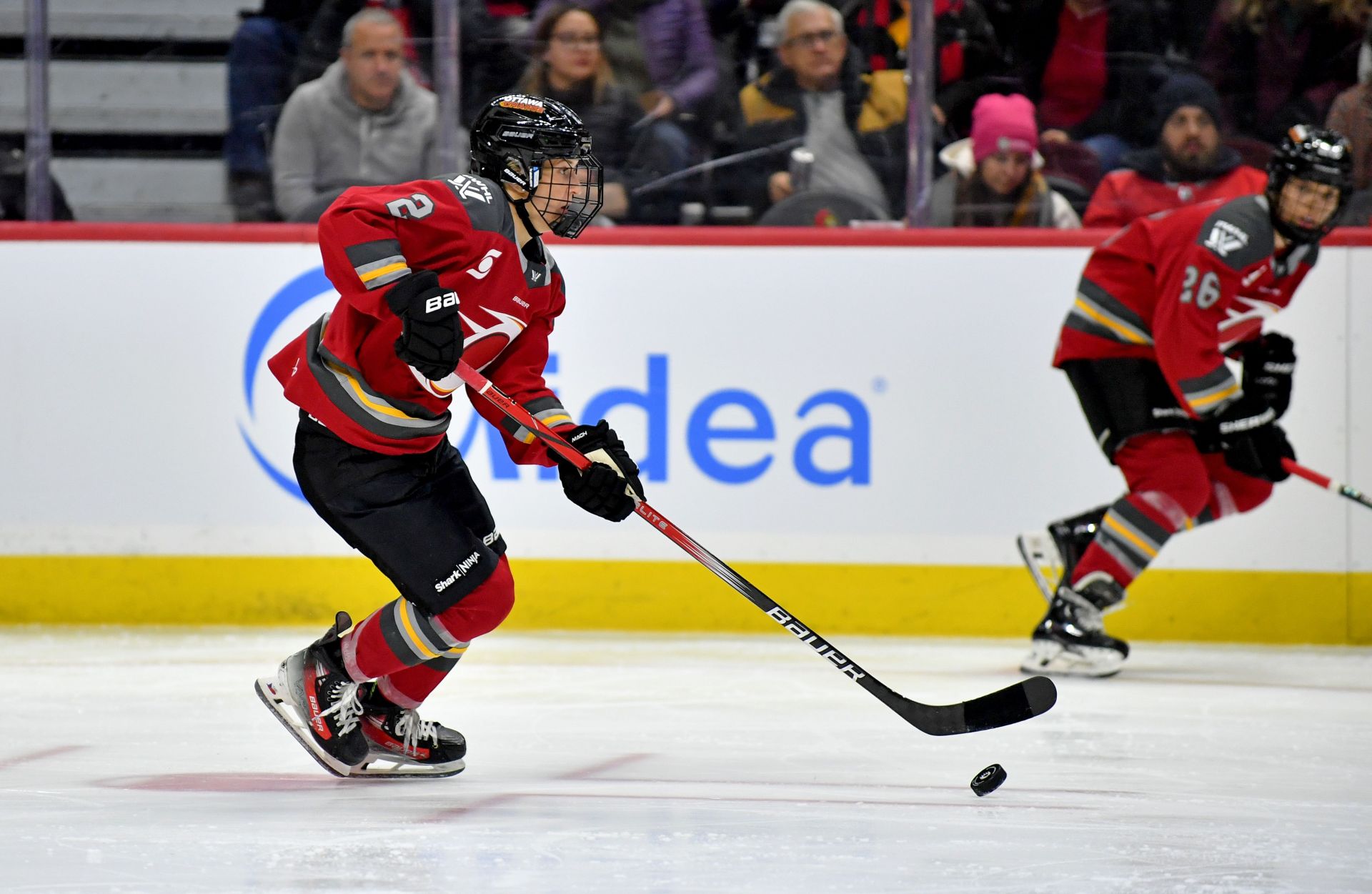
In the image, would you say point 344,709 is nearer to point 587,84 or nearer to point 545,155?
point 545,155

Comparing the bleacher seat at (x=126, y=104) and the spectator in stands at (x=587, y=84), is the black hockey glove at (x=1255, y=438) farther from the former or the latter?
the bleacher seat at (x=126, y=104)

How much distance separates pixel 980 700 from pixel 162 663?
7.04 feet

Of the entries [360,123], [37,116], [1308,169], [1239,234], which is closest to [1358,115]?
[1308,169]

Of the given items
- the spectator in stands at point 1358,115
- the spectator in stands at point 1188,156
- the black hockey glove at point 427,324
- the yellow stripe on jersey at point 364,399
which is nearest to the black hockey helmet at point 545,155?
the black hockey glove at point 427,324

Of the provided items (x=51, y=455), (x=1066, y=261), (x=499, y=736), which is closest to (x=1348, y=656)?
(x=1066, y=261)

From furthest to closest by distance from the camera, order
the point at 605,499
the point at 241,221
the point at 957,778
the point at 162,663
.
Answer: the point at 241,221, the point at 162,663, the point at 957,778, the point at 605,499

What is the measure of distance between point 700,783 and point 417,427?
0.72 m

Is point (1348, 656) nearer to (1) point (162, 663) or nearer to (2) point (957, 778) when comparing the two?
(2) point (957, 778)

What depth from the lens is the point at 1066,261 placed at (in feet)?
14.8

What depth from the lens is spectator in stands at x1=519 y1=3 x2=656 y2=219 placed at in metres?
4.66

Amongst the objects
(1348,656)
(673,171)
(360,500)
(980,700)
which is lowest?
(1348,656)

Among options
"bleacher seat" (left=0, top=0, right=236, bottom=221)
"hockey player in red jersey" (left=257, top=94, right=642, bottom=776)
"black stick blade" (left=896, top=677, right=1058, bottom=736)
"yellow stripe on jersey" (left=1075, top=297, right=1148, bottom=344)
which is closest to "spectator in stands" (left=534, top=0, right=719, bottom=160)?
"bleacher seat" (left=0, top=0, right=236, bottom=221)

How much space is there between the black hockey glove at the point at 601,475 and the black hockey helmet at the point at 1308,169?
1880 mm

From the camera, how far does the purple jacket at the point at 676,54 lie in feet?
15.3
